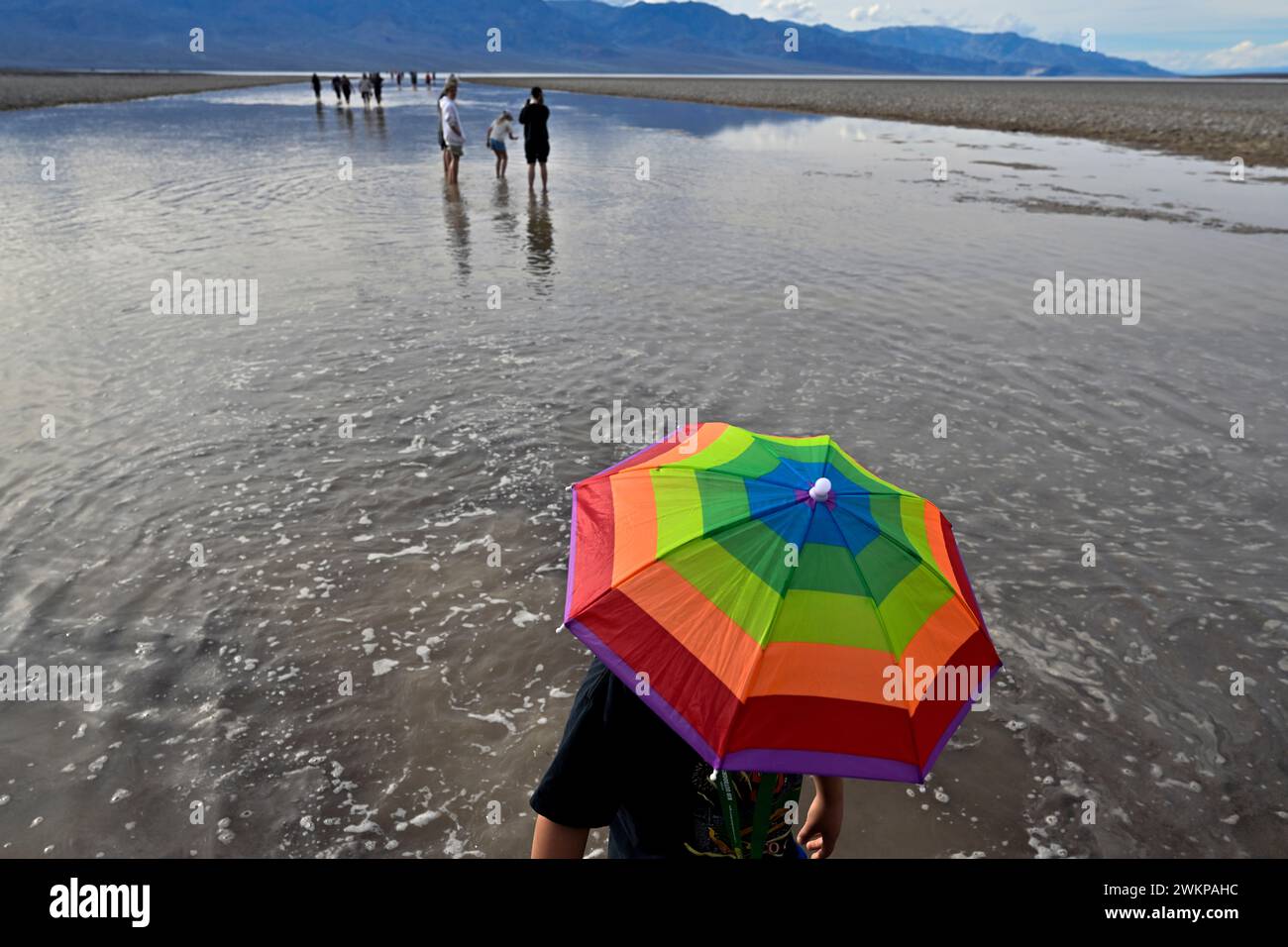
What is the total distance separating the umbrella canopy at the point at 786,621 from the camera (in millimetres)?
1891

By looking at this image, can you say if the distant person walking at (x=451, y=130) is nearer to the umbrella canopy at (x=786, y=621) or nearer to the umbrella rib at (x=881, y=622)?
the umbrella canopy at (x=786, y=621)

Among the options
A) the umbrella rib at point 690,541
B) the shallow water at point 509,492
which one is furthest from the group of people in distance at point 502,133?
the umbrella rib at point 690,541

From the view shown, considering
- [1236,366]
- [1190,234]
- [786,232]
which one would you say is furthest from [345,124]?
[1236,366]

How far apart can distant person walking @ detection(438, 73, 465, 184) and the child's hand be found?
18932 millimetres

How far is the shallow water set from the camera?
3.97m

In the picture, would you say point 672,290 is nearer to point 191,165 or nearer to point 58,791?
point 58,791

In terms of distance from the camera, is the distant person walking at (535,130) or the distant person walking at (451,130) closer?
the distant person walking at (535,130)

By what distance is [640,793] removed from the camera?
1.99 meters

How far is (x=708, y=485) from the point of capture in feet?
7.30

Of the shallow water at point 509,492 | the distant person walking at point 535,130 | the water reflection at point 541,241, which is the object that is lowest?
the shallow water at point 509,492

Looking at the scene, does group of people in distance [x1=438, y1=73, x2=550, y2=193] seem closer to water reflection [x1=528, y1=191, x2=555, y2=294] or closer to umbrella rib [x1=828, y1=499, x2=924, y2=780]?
water reflection [x1=528, y1=191, x2=555, y2=294]

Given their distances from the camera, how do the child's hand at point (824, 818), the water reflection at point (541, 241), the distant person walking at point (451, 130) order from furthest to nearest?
the distant person walking at point (451, 130), the water reflection at point (541, 241), the child's hand at point (824, 818)

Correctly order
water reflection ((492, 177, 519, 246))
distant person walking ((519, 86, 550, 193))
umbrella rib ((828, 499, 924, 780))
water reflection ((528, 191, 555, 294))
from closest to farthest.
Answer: umbrella rib ((828, 499, 924, 780)) < water reflection ((528, 191, 555, 294)) < water reflection ((492, 177, 519, 246)) < distant person walking ((519, 86, 550, 193))

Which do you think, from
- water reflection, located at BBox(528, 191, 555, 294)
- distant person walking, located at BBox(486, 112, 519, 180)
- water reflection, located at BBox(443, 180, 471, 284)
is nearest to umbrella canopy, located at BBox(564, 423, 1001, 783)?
water reflection, located at BBox(528, 191, 555, 294)
